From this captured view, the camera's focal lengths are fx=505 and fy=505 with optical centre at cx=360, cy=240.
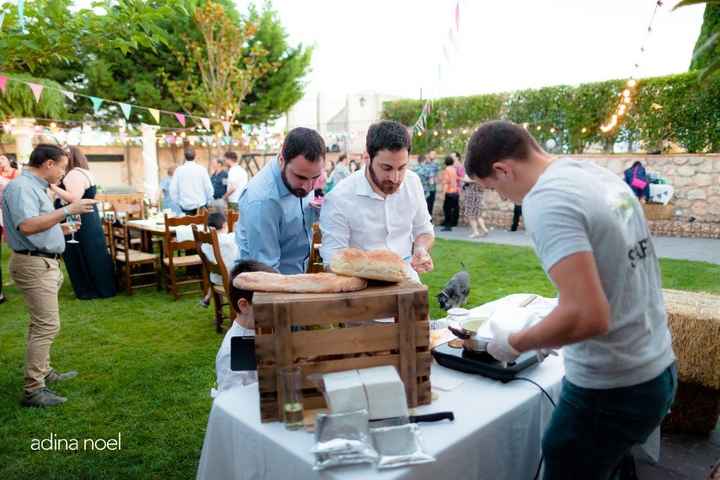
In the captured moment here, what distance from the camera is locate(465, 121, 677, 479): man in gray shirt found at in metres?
1.26

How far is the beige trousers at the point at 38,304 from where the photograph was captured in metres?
3.68

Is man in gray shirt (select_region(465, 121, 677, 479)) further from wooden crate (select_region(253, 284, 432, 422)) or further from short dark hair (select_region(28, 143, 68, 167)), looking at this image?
short dark hair (select_region(28, 143, 68, 167))

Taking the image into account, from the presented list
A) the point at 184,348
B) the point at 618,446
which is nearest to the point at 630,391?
the point at 618,446

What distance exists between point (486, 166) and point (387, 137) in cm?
102

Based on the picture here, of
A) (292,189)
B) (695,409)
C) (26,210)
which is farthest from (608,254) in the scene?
(26,210)

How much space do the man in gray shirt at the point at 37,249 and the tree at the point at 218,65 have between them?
44.6 feet

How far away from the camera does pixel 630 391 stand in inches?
56.4

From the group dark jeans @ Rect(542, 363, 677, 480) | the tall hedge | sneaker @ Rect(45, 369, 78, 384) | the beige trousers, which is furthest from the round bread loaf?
the tall hedge

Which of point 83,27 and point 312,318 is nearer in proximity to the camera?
point 312,318

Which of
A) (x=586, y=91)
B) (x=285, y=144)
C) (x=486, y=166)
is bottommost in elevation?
(x=486, y=166)

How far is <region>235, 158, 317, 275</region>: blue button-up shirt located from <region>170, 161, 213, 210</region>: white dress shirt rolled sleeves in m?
6.78

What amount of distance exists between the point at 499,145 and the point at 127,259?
6.57m

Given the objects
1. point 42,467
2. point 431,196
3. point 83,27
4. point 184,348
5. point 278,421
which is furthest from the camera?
point 431,196

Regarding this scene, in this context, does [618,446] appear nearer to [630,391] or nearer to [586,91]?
[630,391]
